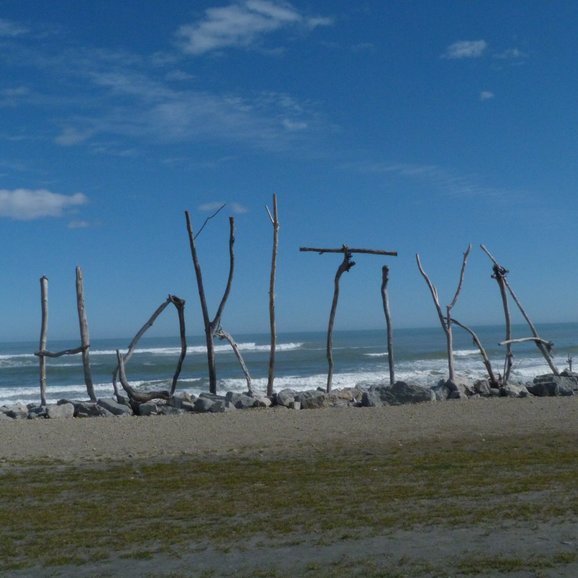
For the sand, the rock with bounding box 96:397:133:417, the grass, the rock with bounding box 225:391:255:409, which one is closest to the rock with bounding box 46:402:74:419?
the rock with bounding box 96:397:133:417

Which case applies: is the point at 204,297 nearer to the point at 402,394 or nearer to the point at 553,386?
the point at 402,394

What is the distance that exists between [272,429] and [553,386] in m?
8.39

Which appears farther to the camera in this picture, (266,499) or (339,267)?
(339,267)

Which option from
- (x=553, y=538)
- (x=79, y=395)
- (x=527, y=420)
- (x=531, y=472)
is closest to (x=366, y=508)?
(x=553, y=538)

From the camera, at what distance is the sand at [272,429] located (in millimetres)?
11633

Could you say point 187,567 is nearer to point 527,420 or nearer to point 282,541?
point 282,541

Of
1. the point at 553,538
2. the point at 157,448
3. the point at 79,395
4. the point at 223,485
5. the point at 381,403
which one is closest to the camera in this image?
the point at 553,538

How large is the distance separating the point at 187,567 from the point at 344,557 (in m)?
1.11

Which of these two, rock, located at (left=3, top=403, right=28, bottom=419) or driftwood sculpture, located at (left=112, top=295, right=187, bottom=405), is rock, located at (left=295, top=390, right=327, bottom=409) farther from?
rock, located at (left=3, top=403, right=28, bottom=419)

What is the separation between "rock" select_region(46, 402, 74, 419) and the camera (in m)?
16.4

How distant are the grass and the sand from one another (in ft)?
3.05

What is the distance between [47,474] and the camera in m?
9.72

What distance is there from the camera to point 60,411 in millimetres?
16531

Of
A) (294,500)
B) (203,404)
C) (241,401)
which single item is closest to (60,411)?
(203,404)
